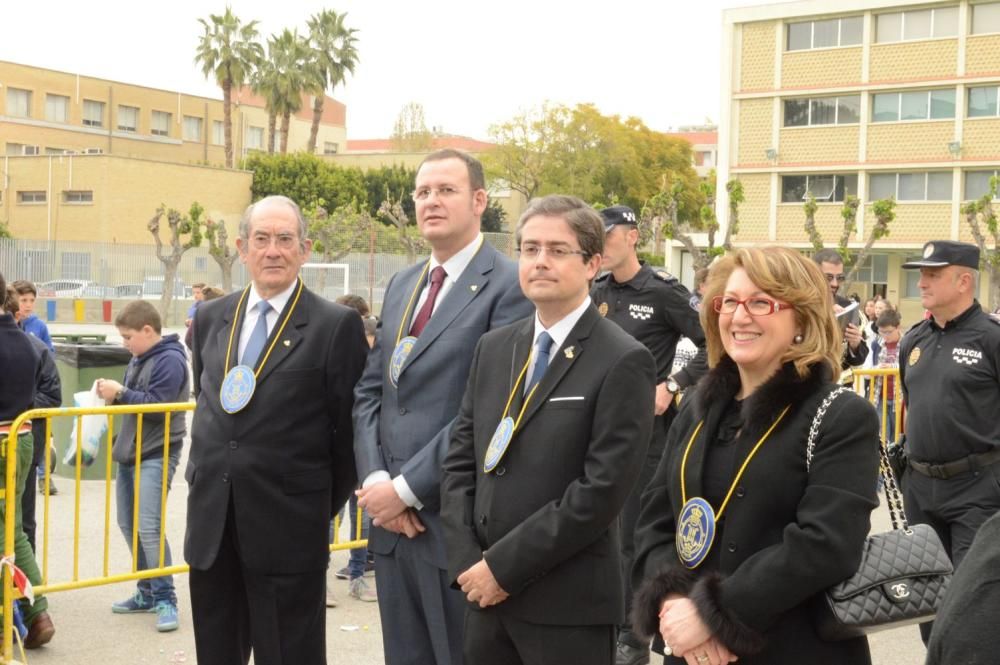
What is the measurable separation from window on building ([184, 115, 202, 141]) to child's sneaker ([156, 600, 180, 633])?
70.3m

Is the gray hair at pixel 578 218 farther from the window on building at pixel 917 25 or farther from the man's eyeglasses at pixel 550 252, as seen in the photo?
the window on building at pixel 917 25

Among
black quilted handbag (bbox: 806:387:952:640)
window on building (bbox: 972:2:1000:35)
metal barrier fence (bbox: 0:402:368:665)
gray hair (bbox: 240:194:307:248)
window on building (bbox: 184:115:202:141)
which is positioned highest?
window on building (bbox: 972:2:1000:35)

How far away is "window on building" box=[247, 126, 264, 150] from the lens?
257 ft

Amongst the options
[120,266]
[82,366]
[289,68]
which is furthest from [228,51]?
[82,366]

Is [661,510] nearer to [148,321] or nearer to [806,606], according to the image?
[806,606]

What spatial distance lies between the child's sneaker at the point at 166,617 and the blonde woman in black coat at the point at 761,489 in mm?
4221

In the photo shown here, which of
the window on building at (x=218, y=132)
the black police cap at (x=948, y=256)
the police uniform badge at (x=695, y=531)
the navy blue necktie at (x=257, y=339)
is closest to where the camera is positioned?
the police uniform badge at (x=695, y=531)

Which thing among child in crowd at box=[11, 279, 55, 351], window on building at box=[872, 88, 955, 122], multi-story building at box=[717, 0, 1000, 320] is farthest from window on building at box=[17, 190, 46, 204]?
child in crowd at box=[11, 279, 55, 351]

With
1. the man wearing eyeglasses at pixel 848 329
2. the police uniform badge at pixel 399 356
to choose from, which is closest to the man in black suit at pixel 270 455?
the police uniform badge at pixel 399 356

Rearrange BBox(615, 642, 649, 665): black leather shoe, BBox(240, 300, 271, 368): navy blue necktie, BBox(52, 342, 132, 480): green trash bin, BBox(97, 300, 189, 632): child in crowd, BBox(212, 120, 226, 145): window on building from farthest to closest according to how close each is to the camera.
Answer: BBox(212, 120, 226, 145): window on building
BBox(52, 342, 132, 480): green trash bin
BBox(97, 300, 189, 632): child in crowd
BBox(615, 642, 649, 665): black leather shoe
BBox(240, 300, 271, 368): navy blue necktie

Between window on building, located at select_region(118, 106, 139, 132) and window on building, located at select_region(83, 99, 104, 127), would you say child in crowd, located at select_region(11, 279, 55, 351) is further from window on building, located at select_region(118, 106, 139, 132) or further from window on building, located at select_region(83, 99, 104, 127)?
window on building, located at select_region(118, 106, 139, 132)

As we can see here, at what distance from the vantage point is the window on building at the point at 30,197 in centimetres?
5712

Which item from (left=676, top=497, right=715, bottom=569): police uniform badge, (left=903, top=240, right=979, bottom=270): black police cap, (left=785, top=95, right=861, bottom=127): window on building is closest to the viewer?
(left=676, top=497, right=715, bottom=569): police uniform badge

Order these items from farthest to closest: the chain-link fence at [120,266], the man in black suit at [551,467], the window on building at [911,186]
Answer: the window on building at [911,186] → the chain-link fence at [120,266] → the man in black suit at [551,467]
